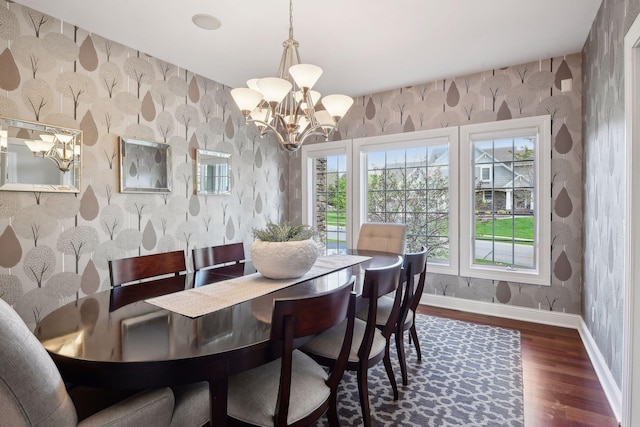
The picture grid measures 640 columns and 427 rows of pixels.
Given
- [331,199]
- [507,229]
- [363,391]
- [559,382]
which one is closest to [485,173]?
[507,229]

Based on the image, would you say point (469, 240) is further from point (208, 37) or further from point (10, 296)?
point (10, 296)

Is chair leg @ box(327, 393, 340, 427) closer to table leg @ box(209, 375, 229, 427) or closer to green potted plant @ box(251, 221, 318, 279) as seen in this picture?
table leg @ box(209, 375, 229, 427)

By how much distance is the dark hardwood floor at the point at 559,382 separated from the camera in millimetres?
1814

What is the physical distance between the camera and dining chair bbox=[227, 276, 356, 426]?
1.10 meters

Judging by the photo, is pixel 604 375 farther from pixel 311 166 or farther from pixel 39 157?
pixel 39 157

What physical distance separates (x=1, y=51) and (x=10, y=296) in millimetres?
1710

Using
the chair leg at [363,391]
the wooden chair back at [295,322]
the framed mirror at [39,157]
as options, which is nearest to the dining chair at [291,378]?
the wooden chair back at [295,322]

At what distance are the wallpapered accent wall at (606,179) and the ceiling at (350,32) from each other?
0.44m

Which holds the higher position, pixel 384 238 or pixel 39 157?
pixel 39 157

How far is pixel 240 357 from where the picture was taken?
1.08 m

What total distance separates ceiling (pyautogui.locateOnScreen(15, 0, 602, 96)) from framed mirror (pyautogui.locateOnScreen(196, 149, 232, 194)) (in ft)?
2.92

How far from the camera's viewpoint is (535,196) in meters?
3.30

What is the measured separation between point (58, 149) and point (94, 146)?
0.89 feet

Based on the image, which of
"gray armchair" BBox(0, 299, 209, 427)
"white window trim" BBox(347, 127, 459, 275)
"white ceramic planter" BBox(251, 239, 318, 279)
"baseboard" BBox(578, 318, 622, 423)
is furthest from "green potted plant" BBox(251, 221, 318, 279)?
"white window trim" BBox(347, 127, 459, 275)
